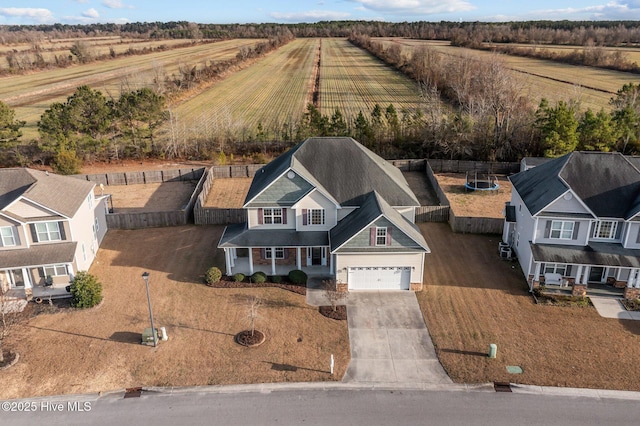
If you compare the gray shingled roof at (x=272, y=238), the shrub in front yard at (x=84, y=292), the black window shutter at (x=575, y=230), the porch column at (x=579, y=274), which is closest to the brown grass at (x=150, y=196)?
the gray shingled roof at (x=272, y=238)

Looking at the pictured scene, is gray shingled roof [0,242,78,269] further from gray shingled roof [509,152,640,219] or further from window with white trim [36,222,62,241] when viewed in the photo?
gray shingled roof [509,152,640,219]

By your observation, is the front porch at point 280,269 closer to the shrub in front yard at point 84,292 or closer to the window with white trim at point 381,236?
the window with white trim at point 381,236

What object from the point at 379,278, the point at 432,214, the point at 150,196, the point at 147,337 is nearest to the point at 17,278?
the point at 147,337

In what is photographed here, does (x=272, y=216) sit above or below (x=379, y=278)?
above

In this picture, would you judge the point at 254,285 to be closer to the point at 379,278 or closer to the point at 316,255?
Answer: the point at 316,255

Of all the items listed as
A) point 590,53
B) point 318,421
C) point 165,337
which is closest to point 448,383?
point 318,421
